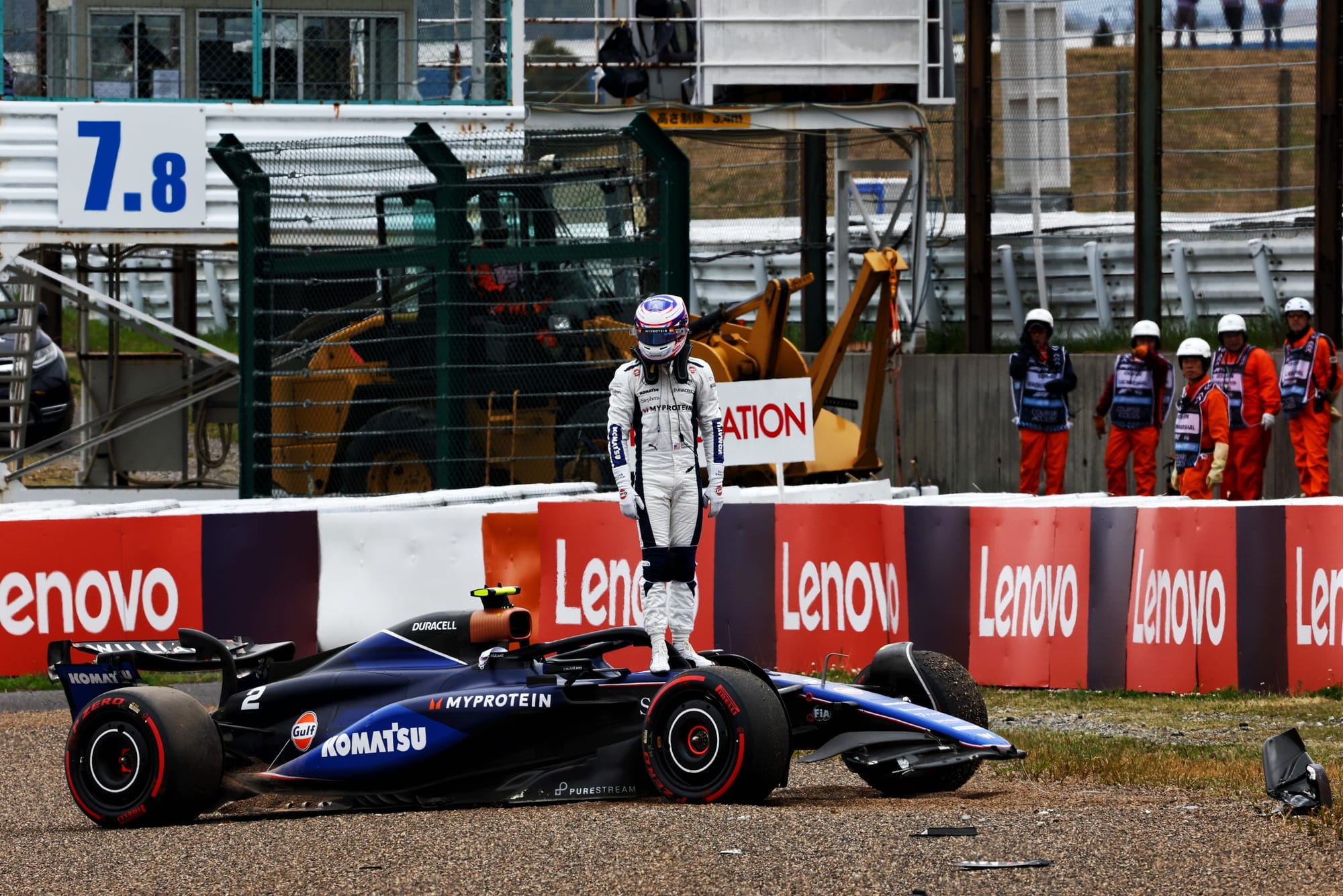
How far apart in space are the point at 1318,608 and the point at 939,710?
3.58m

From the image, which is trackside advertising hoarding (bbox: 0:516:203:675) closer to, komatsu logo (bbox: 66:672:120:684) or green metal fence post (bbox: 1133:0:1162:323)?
komatsu logo (bbox: 66:672:120:684)

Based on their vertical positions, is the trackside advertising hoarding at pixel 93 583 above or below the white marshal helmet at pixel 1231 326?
below

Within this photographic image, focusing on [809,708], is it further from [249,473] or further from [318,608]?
[249,473]

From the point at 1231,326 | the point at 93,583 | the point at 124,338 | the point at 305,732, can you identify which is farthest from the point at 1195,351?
the point at 124,338

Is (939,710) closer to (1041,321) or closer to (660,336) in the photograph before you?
(660,336)

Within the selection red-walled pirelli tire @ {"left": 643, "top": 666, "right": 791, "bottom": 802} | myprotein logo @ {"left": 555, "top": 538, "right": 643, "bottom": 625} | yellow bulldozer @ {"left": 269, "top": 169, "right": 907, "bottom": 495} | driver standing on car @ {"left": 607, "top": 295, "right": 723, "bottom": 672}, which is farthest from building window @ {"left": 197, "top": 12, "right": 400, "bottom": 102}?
red-walled pirelli tire @ {"left": 643, "top": 666, "right": 791, "bottom": 802}

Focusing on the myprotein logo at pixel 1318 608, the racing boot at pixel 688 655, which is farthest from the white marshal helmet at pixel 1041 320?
the racing boot at pixel 688 655

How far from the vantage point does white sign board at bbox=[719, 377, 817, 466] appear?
12656 mm

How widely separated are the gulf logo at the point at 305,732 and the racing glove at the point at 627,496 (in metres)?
1.81

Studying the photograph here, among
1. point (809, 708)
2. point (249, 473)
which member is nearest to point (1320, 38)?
point (249, 473)

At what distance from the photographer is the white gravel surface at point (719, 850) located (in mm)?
5883

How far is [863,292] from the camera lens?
18.3 m

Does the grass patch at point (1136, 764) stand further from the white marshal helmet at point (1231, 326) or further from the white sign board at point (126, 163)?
the white sign board at point (126, 163)

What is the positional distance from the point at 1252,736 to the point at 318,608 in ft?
18.7
